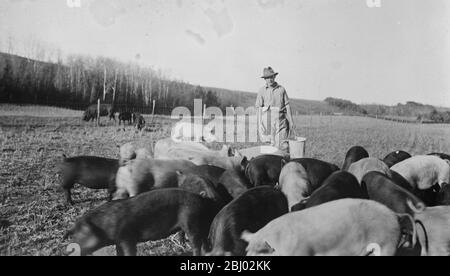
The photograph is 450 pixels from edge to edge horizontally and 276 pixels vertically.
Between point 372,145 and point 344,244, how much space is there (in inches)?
449

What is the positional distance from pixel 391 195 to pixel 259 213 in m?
1.60

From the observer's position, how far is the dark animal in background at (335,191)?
176 inches

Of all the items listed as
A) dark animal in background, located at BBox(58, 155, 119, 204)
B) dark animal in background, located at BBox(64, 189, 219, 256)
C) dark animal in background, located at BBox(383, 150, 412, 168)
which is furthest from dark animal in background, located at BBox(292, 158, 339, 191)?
dark animal in background, located at BBox(58, 155, 119, 204)

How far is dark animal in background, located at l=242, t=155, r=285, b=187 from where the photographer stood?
645 cm

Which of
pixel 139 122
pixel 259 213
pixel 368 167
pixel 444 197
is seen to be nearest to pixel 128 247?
pixel 259 213

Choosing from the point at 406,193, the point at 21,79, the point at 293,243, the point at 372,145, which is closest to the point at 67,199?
the point at 293,243

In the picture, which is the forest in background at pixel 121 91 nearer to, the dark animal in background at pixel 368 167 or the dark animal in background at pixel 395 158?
the dark animal in background at pixel 395 158

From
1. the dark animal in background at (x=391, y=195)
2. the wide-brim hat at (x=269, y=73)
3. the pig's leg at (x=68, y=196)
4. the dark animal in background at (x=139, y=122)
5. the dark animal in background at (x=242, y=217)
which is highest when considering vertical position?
the wide-brim hat at (x=269, y=73)

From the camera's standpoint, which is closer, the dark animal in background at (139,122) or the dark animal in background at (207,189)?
the dark animal in background at (207,189)

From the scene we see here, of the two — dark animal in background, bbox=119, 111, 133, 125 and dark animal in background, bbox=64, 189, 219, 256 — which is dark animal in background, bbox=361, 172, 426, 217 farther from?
dark animal in background, bbox=119, 111, 133, 125

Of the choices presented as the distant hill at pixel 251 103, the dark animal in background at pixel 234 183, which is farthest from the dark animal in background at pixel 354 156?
the distant hill at pixel 251 103

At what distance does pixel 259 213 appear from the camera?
4426 mm

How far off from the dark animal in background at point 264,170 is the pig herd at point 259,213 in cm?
7

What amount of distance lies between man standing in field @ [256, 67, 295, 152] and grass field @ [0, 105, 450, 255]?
194 cm
